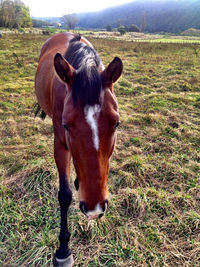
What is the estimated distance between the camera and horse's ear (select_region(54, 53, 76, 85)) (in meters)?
1.53

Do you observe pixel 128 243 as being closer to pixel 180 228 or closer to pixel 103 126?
pixel 180 228

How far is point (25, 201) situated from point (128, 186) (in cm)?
158

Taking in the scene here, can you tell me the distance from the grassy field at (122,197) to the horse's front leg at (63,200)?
0.14 metres

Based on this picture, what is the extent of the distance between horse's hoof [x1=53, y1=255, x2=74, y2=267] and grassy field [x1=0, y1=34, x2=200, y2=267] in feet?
0.24

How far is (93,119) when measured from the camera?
1411mm

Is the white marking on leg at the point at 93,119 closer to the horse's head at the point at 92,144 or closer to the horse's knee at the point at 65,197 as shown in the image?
the horse's head at the point at 92,144

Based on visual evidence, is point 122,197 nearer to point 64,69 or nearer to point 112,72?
point 112,72

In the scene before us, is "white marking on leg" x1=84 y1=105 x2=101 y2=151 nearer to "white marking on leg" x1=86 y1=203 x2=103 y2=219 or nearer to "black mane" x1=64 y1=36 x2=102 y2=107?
"black mane" x1=64 y1=36 x2=102 y2=107

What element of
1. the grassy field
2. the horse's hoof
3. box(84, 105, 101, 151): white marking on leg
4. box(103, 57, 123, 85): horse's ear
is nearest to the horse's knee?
the grassy field

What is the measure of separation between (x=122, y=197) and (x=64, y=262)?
1174 millimetres

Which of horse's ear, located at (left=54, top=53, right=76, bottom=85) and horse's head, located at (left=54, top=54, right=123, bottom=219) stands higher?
horse's ear, located at (left=54, top=53, right=76, bottom=85)

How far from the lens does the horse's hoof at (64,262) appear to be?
204cm

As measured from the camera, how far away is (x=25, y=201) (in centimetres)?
280

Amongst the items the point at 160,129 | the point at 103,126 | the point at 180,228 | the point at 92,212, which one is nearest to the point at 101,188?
the point at 92,212
